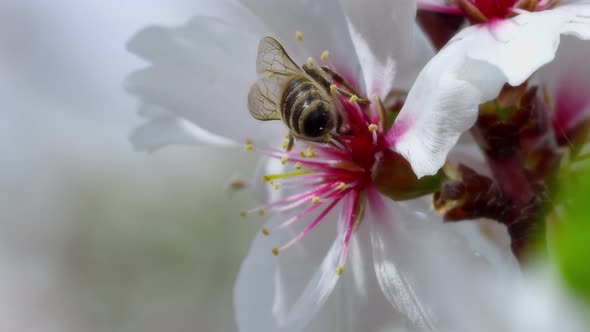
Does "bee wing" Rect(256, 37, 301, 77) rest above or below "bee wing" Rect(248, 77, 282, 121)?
above

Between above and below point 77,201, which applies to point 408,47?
above

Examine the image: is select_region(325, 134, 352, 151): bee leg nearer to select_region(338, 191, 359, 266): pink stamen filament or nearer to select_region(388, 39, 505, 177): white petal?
select_region(338, 191, 359, 266): pink stamen filament

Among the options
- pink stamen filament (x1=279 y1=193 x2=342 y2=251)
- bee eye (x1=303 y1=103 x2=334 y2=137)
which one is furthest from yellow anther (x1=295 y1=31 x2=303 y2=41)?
pink stamen filament (x1=279 y1=193 x2=342 y2=251)

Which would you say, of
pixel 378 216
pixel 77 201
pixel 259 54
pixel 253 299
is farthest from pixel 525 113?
pixel 77 201

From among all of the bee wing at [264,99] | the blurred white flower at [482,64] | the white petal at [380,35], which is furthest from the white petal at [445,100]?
the bee wing at [264,99]

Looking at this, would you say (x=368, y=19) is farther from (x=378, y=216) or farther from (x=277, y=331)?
(x=277, y=331)
